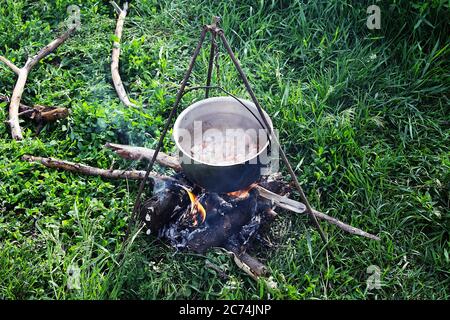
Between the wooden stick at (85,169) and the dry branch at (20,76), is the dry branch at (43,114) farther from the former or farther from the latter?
the wooden stick at (85,169)

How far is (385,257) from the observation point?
3.67 meters

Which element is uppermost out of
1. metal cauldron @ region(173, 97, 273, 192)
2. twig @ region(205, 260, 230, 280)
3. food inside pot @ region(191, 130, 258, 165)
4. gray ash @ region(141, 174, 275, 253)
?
metal cauldron @ region(173, 97, 273, 192)

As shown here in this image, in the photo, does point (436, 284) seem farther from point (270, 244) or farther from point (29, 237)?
point (29, 237)

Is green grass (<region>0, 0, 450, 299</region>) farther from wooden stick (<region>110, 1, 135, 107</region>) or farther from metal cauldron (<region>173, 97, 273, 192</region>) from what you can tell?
metal cauldron (<region>173, 97, 273, 192</region>)

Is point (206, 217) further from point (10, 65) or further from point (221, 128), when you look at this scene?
point (10, 65)

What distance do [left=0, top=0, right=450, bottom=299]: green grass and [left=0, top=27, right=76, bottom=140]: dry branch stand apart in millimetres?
74

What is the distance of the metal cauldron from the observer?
3.28 m

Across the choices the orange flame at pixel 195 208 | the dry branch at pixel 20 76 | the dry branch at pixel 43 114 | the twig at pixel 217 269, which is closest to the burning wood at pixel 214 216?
the orange flame at pixel 195 208

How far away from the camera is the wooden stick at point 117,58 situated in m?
4.64

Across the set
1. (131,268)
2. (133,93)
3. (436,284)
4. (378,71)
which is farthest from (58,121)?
(436,284)

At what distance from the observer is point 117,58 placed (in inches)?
194

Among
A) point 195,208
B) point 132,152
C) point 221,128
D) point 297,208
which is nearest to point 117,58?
point 132,152

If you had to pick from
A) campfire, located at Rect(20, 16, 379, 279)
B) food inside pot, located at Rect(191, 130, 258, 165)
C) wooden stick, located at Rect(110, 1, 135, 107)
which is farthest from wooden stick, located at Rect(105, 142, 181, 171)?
wooden stick, located at Rect(110, 1, 135, 107)

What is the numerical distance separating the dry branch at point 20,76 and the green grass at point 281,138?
7 cm
